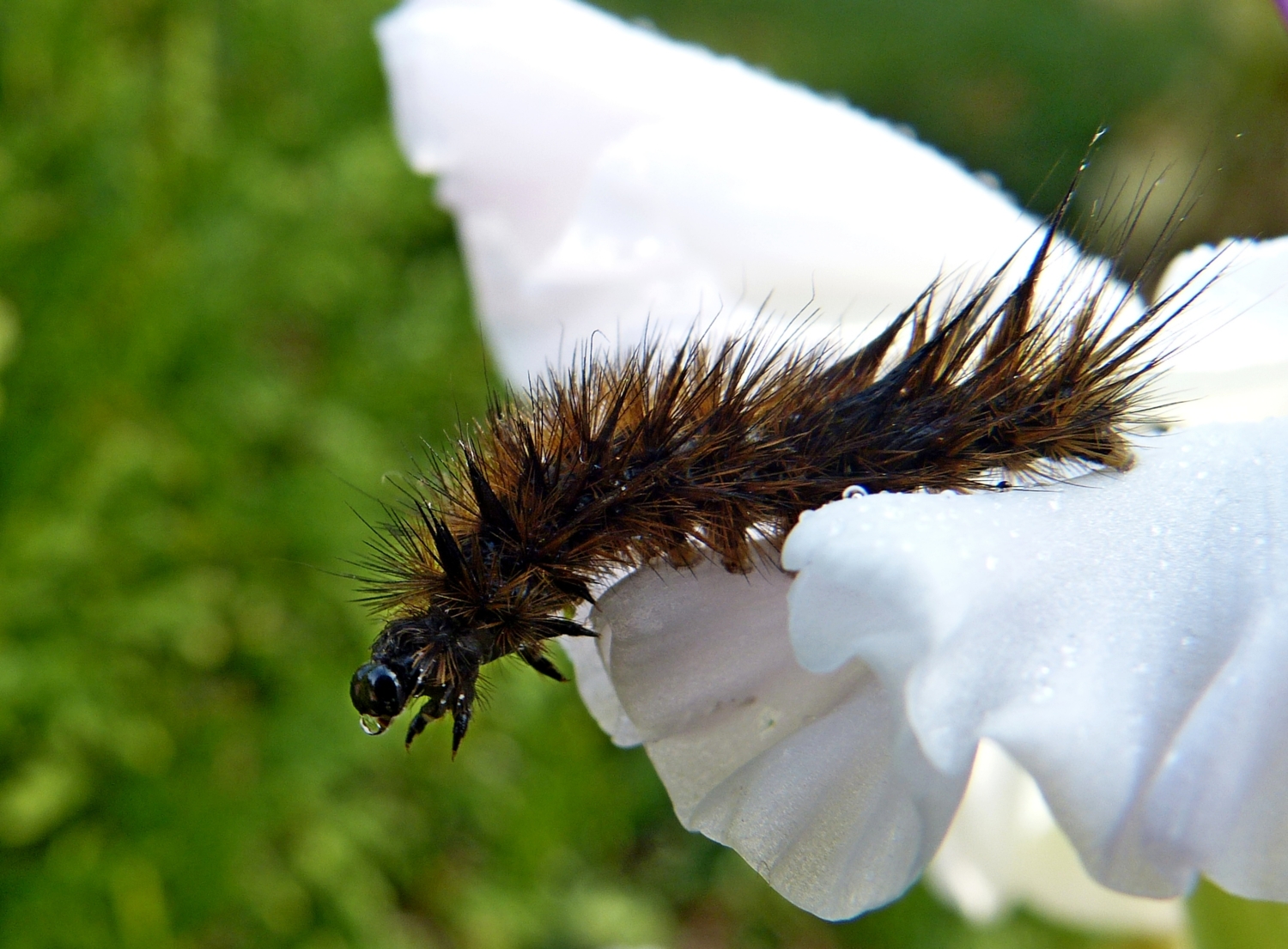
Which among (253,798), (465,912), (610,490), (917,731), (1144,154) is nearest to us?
(917,731)

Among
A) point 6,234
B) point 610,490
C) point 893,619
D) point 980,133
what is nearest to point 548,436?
point 610,490

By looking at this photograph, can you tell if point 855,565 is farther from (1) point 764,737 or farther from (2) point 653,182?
(2) point 653,182

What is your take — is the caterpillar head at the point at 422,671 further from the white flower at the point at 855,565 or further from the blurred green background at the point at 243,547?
the blurred green background at the point at 243,547

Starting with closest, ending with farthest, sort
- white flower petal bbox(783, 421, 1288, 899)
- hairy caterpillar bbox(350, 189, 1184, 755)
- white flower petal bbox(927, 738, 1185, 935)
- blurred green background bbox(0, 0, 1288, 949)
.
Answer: white flower petal bbox(783, 421, 1288, 899) < hairy caterpillar bbox(350, 189, 1184, 755) < white flower petal bbox(927, 738, 1185, 935) < blurred green background bbox(0, 0, 1288, 949)

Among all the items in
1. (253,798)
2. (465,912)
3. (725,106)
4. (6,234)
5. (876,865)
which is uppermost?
(725,106)

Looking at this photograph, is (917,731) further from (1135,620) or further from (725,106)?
(725,106)

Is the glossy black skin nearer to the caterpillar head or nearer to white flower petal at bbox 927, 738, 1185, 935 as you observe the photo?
the caterpillar head

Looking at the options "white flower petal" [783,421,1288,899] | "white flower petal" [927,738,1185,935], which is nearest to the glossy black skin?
"white flower petal" [783,421,1288,899]

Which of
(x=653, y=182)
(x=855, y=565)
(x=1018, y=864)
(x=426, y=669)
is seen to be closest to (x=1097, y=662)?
(x=855, y=565)
